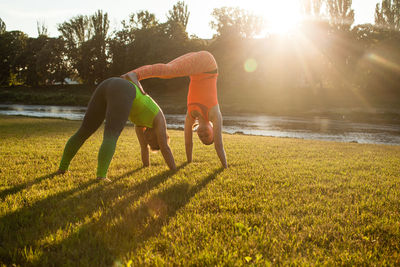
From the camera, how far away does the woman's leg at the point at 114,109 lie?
3959 millimetres

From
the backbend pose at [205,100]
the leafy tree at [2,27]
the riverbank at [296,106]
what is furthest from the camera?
the leafy tree at [2,27]

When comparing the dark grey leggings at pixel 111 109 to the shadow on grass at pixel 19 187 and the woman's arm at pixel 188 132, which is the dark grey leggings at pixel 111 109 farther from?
the woman's arm at pixel 188 132

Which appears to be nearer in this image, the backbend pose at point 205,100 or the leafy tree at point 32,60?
the backbend pose at point 205,100

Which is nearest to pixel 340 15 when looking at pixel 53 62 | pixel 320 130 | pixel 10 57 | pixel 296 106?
pixel 296 106

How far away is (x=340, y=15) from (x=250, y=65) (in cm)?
1721

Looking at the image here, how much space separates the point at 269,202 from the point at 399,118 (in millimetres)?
29907

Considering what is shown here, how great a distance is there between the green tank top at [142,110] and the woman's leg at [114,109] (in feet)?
0.71

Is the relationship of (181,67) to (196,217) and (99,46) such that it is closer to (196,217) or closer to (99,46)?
(196,217)

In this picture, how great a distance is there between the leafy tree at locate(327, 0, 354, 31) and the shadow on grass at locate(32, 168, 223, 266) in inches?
1850

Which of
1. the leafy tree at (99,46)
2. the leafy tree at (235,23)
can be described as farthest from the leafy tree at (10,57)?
the leafy tree at (235,23)

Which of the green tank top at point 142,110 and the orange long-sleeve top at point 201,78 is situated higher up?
the orange long-sleeve top at point 201,78

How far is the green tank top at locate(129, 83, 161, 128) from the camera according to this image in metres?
4.30

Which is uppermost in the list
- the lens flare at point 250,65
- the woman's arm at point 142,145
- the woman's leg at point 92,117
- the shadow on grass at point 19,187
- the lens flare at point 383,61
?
the lens flare at point 250,65

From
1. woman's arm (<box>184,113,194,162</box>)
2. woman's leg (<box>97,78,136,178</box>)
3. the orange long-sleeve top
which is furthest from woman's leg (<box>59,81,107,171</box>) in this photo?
woman's arm (<box>184,113,194,162</box>)
